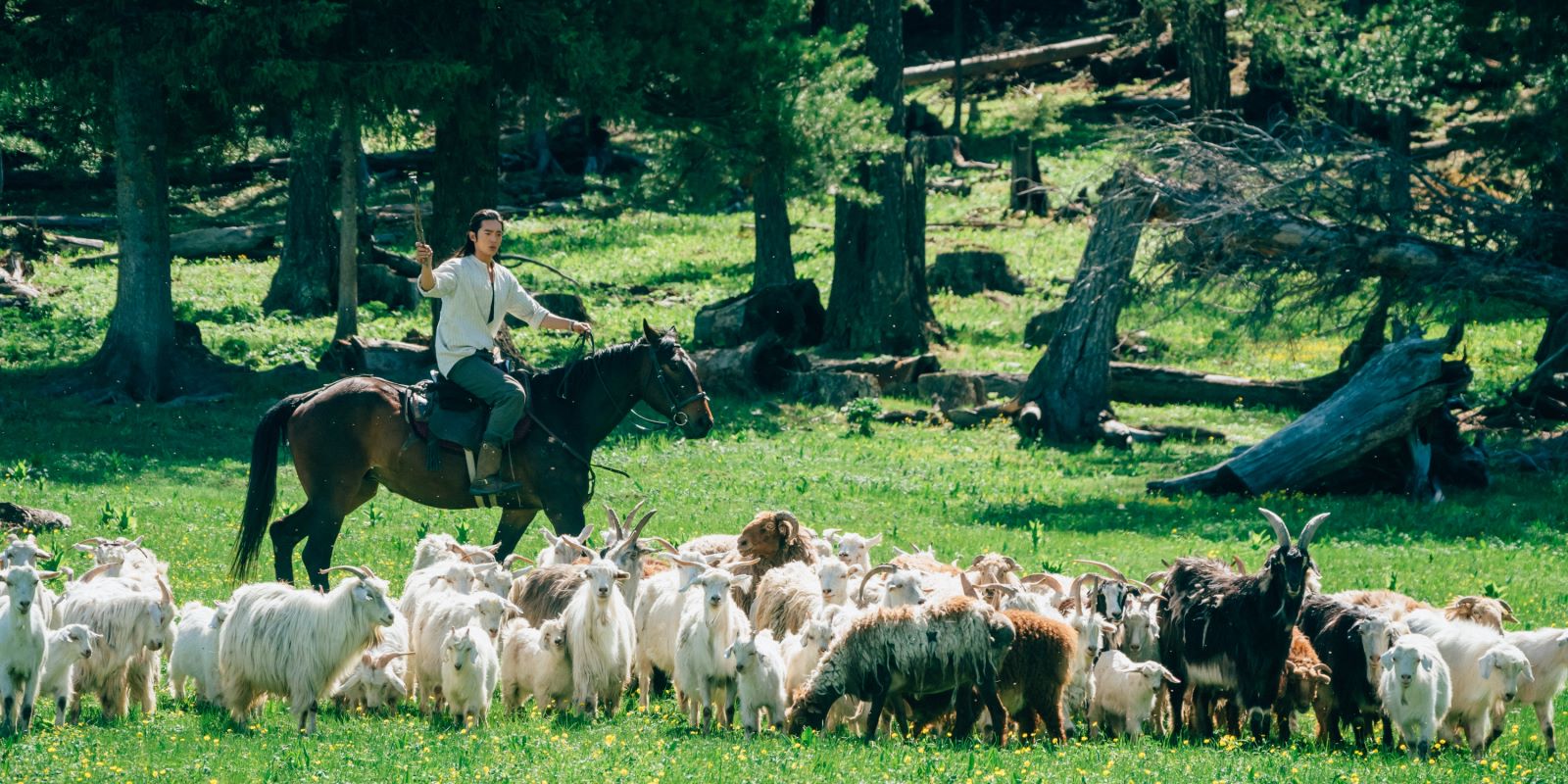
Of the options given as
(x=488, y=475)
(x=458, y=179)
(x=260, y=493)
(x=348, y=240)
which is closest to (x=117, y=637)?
(x=260, y=493)

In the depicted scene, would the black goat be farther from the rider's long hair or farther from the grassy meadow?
the rider's long hair

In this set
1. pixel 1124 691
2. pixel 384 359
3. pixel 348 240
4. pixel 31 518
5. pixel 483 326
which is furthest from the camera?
pixel 348 240

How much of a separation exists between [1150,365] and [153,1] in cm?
1672

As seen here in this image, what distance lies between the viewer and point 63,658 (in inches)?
412

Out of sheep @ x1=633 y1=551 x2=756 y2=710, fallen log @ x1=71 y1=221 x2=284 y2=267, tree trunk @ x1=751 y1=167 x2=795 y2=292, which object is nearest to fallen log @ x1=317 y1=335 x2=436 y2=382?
tree trunk @ x1=751 y1=167 x2=795 y2=292

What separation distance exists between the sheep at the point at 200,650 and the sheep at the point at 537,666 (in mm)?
1881

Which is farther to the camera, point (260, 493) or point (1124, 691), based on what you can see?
point (260, 493)

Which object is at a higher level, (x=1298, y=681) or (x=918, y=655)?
(x=918, y=655)

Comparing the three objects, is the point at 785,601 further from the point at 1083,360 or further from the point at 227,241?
the point at 227,241

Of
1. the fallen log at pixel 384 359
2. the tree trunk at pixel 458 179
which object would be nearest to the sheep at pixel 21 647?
the fallen log at pixel 384 359

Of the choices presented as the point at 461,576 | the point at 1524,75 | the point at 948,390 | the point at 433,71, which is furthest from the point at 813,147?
the point at 461,576

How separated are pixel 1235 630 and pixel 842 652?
8.63ft

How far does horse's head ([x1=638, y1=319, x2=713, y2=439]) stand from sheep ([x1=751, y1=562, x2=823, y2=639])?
2091 millimetres

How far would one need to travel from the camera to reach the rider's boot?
48.1ft
